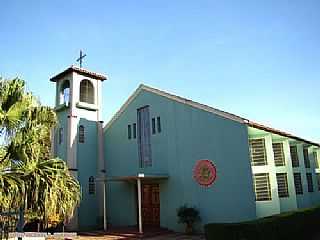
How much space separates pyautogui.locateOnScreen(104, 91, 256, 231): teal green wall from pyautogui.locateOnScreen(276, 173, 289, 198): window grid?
2.81 meters

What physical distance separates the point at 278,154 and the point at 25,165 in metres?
13.6

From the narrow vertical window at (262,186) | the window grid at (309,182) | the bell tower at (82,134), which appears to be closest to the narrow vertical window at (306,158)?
the window grid at (309,182)

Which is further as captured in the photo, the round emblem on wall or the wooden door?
the wooden door

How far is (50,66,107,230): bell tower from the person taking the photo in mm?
20766

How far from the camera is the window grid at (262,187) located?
15.5 m

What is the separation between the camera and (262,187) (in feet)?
51.5

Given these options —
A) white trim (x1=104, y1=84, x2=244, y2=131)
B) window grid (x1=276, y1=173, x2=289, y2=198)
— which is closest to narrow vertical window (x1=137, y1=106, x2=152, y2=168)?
white trim (x1=104, y1=84, x2=244, y2=131)

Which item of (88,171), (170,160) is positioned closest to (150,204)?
(170,160)

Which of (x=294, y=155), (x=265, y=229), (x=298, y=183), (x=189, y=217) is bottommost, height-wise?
(x=265, y=229)

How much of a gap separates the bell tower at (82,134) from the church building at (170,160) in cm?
6

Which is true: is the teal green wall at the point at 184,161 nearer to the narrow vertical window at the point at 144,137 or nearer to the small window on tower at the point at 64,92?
the narrow vertical window at the point at 144,137

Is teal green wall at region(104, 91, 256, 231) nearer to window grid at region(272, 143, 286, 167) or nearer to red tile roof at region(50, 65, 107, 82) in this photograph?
window grid at region(272, 143, 286, 167)

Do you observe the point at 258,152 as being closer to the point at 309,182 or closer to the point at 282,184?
the point at 282,184

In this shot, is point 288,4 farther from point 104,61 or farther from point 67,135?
point 67,135
